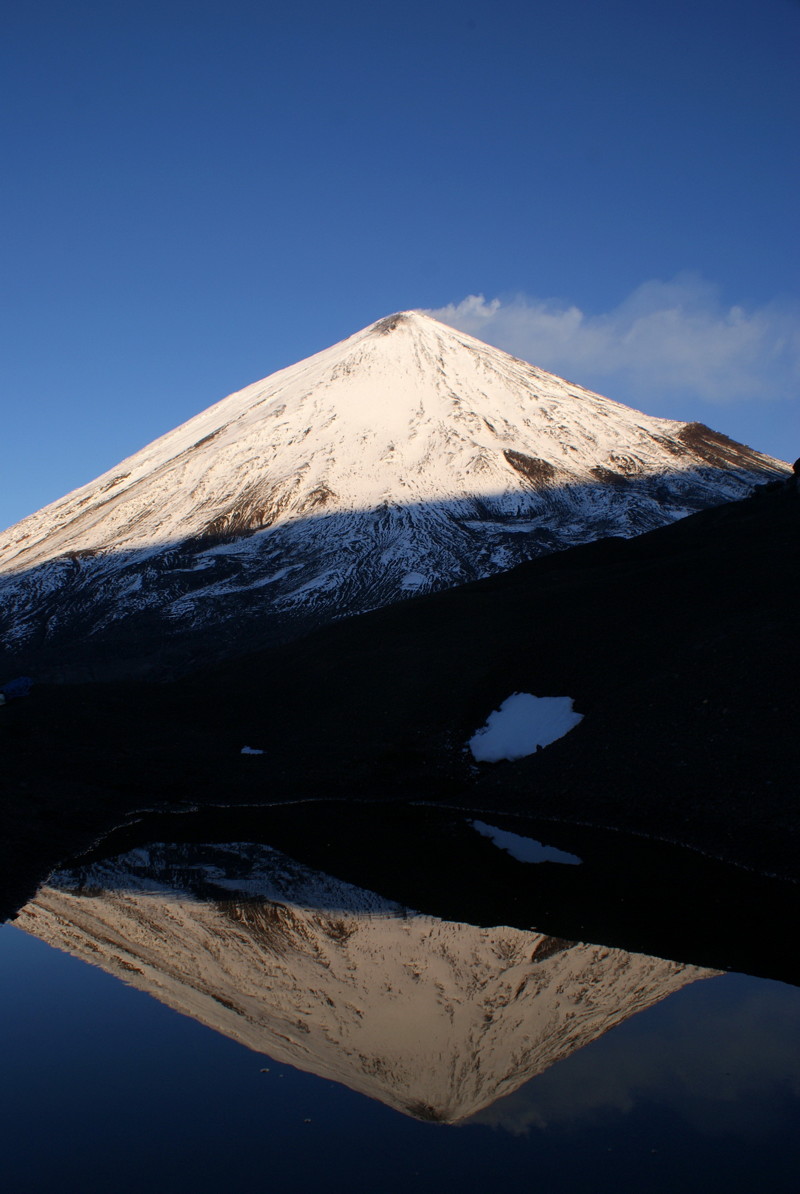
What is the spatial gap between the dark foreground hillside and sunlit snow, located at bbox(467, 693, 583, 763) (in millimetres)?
658

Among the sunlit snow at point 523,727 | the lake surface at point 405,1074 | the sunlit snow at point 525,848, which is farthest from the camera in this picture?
the sunlit snow at point 523,727

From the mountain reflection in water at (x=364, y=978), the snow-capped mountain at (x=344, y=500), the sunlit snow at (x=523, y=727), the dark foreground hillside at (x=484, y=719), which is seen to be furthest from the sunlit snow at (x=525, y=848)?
the snow-capped mountain at (x=344, y=500)

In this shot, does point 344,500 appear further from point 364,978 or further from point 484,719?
point 364,978

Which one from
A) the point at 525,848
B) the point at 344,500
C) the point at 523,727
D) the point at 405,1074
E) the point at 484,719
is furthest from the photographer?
the point at 344,500

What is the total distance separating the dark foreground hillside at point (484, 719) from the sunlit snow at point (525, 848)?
1858 millimetres

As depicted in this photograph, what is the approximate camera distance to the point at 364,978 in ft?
54.6

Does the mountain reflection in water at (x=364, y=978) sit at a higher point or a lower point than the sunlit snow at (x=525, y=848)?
lower

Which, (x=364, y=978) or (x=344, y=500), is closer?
(x=364, y=978)

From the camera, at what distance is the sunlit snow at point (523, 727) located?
35719mm

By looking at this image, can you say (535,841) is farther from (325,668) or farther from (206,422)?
(206,422)

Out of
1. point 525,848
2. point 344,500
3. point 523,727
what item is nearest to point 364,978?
point 525,848

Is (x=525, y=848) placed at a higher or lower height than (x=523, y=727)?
lower

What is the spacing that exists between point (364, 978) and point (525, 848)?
10805mm

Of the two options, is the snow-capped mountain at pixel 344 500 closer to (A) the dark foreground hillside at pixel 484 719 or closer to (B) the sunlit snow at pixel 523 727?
(A) the dark foreground hillside at pixel 484 719
